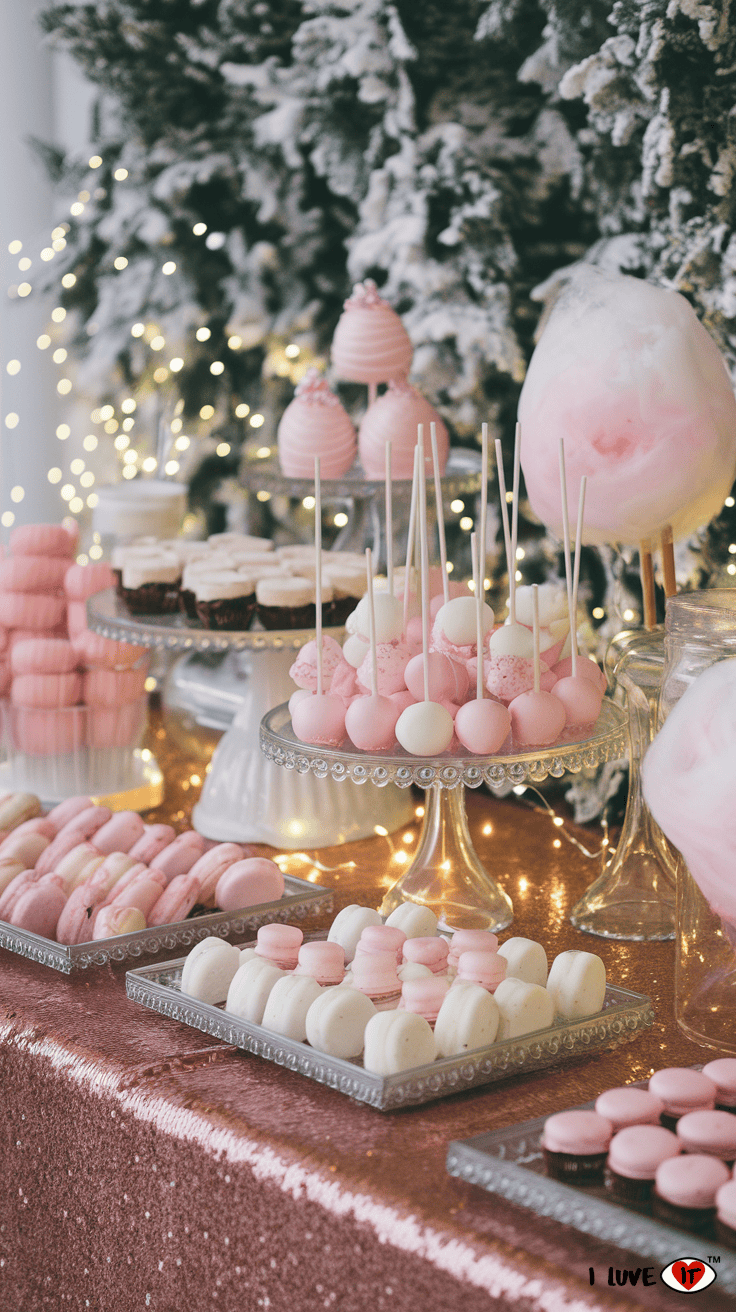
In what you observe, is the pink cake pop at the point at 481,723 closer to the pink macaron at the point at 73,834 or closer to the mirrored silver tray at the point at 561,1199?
the mirrored silver tray at the point at 561,1199

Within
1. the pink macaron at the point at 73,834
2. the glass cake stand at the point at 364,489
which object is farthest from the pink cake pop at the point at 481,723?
the glass cake stand at the point at 364,489

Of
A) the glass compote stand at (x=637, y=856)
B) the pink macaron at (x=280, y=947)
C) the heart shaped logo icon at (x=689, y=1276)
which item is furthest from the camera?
the glass compote stand at (x=637, y=856)

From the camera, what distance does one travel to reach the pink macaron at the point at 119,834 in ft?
4.50

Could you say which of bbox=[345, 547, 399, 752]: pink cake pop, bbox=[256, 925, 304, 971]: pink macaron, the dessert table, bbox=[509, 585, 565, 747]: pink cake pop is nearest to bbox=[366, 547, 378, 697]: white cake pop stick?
bbox=[345, 547, 399, 752]: pink cake pop

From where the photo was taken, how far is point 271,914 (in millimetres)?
1271

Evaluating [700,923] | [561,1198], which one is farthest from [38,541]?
[561,1198]

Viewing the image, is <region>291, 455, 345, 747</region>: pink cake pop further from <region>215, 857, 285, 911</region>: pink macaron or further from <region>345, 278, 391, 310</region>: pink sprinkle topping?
<region>345, 278, 391, 310</region>: pink sprinkle topping

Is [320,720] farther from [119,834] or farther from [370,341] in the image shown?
[370,341]

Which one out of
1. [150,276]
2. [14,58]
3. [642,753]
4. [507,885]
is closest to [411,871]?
[507,885]

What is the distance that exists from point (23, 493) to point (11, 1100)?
162 centimetres

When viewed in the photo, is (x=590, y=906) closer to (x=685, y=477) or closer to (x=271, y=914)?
(x=271, y=914)

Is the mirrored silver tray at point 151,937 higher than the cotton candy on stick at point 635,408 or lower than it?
lower

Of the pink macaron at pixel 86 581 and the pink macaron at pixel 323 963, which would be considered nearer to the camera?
the pink macaron at pixel 323 963

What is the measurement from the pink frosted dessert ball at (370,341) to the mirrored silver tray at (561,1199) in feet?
3.77
